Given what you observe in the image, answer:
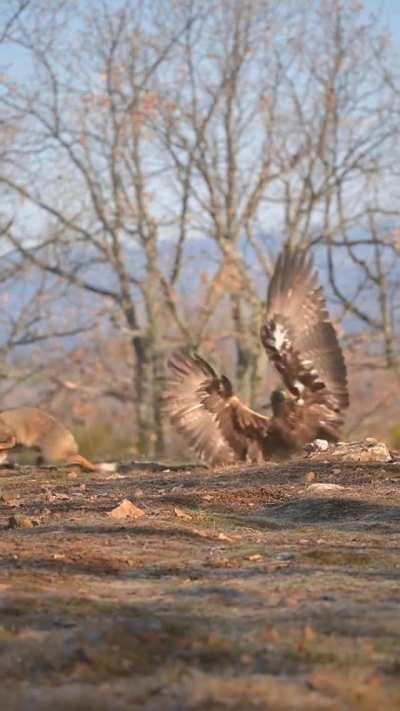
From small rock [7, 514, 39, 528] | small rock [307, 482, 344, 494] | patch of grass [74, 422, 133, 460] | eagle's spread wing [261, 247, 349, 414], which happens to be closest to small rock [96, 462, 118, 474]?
eagle's spread wing [261, 247, 349, 414]

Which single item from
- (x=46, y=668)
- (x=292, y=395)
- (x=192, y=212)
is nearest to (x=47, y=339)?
(x=192, y=212)

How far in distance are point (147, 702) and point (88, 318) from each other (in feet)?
87.2

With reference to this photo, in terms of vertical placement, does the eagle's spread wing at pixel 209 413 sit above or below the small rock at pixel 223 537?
Answer: above

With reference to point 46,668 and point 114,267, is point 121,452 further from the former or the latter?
point 46,668

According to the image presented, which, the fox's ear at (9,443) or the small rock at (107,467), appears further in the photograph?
the fox's ear at (9,443)

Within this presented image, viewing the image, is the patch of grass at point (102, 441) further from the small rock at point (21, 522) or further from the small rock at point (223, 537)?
the small rock at point (223, 537)

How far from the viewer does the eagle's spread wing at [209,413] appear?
1259cm

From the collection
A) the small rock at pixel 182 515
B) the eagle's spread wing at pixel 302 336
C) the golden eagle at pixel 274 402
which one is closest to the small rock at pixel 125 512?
the small rock at pixel 182 515

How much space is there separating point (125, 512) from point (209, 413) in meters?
5.18

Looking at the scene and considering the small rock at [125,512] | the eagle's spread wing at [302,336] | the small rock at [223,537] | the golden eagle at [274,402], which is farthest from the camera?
the eagle's spread wing at [302,336]

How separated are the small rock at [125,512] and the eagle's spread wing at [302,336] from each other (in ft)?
16.9

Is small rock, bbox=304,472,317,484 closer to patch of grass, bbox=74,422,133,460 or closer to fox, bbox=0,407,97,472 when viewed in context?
fox, bbox=0,407,97,472

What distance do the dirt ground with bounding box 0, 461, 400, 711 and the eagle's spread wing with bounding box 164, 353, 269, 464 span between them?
350cm

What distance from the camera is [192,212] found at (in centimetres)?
2981
